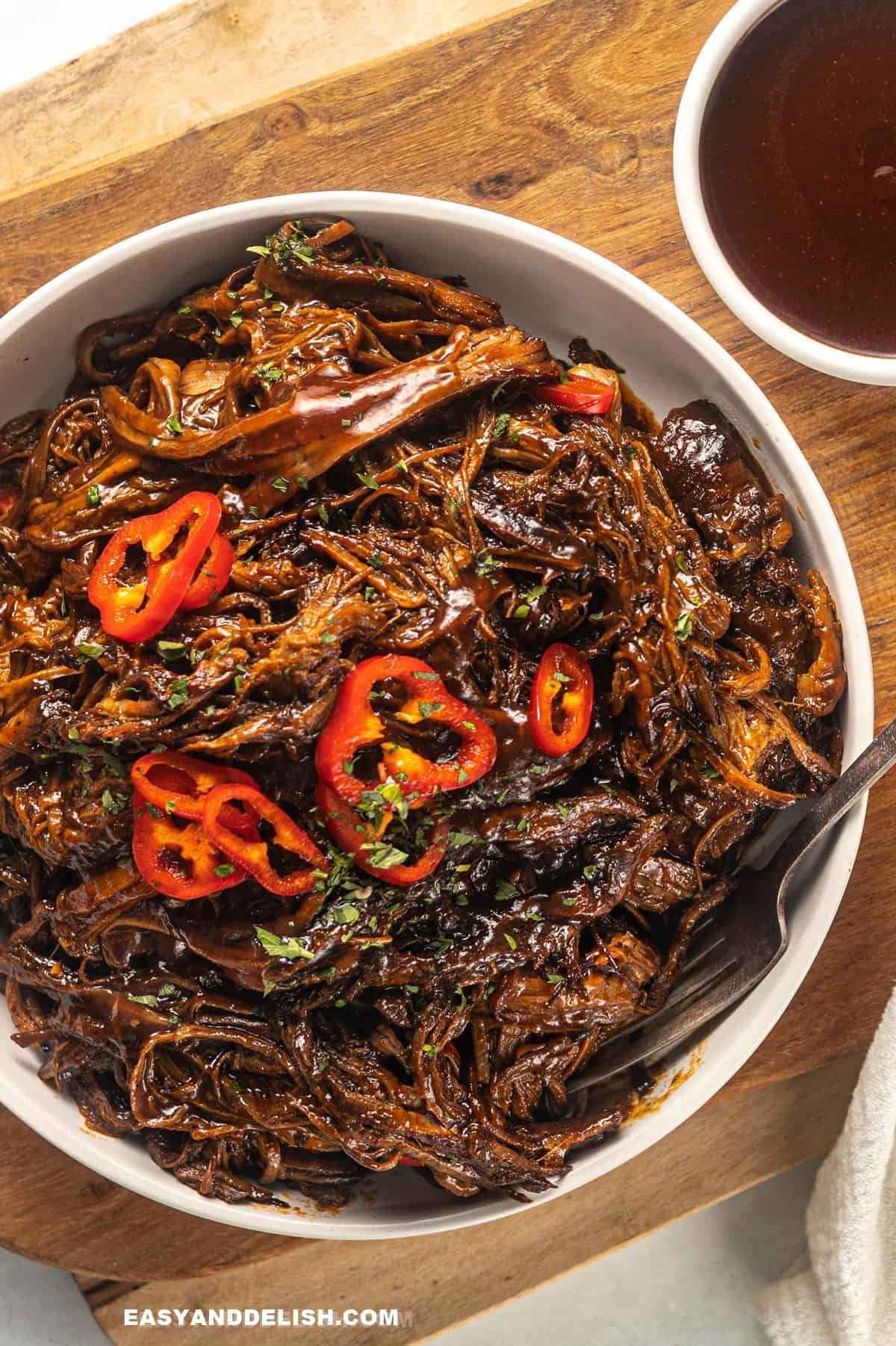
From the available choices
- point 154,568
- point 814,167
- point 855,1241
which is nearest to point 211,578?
point 154,568

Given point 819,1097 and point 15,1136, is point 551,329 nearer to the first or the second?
point 819,1097

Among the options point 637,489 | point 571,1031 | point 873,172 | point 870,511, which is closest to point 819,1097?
point 571,1031

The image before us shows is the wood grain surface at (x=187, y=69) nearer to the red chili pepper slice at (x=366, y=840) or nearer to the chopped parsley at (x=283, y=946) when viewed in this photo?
the red chili pepper slice at (x=366, y=840)

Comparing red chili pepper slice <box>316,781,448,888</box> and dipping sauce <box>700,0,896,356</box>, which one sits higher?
dipping sauce <box>700,0,896,356</box>

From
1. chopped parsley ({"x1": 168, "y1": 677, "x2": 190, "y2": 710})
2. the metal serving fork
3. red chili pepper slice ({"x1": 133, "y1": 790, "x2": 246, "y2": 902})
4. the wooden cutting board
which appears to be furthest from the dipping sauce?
red chili pepper slice ({"x1": 133, "y1": 790, "x2": 246, "y2": 902})

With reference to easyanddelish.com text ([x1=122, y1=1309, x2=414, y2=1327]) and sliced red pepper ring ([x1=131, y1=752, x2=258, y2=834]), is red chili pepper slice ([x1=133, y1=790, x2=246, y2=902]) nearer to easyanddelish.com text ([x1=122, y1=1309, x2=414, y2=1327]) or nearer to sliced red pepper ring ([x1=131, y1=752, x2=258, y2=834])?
sliced red pepper ring ([x1=131, y1=752, x2=258, y2=834])

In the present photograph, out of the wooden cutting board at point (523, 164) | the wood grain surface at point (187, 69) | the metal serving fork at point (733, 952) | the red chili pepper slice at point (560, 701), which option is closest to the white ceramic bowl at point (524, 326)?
the metal serving fork at point (733, 952)

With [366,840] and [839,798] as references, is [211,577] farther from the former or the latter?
[839,798]
